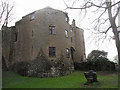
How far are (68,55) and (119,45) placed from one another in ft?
44.8

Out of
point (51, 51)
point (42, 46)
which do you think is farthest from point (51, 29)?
point (51, 51)

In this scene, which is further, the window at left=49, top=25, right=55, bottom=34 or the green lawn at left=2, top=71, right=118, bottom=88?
the window at left=49, top=25, right=55, bottom=34

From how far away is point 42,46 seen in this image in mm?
22188

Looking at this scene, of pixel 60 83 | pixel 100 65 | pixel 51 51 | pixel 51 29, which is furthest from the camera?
pixel 100 65

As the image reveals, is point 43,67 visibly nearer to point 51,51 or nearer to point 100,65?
point 51,51

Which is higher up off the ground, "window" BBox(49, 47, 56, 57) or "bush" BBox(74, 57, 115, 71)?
"window" BBox(49, 47, 56, 57)

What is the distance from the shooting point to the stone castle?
21.4 meters

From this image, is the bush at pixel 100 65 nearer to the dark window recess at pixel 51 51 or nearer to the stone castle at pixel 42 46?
the stone castle at pixel 42 46

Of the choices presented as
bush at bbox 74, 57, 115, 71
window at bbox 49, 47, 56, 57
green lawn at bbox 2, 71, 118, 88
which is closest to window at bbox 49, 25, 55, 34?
window at bbox 49, 47, 56, 57

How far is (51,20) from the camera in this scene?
77.9 feet

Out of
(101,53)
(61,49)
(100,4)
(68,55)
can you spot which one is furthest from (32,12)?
(101,53)

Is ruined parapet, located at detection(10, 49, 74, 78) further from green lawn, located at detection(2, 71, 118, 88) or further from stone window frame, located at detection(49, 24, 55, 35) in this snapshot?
stone window frame, located at detection(49, 24, 55, 35)

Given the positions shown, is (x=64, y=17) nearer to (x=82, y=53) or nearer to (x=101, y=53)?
(x=82, y=53)

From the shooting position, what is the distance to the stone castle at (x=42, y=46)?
21391 millimetres
